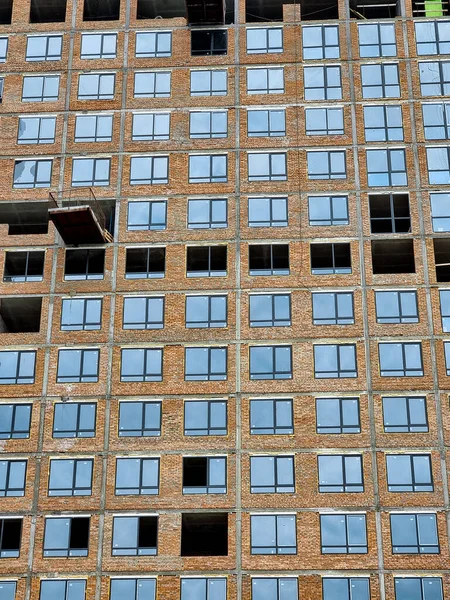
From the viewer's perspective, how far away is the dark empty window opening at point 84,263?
63156 millimetres

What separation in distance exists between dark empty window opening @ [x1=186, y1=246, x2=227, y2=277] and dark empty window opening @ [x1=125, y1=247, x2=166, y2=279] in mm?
1471

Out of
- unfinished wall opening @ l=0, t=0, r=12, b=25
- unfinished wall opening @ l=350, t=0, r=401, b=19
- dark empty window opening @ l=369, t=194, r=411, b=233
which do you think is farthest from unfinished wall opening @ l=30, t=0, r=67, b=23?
dark empty window opening @ l=369, t=194, r=411, b=233

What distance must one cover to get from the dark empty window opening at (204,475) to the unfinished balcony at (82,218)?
1369cm

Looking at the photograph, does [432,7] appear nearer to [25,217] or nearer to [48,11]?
[48,11]

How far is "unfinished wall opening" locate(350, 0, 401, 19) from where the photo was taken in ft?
232

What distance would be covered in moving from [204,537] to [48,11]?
3465 centimetres

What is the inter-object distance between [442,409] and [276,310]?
10.2m

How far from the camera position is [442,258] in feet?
211

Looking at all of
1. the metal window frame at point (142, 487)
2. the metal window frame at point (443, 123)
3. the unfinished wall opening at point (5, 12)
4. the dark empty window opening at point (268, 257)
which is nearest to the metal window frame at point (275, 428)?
the metal window frame at point (142, 487)

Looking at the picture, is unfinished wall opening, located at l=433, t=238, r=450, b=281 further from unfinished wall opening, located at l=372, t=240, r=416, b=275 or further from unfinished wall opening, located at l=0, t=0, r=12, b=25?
unfinished wall opening, located at l=0, t=0, r=12, b=25

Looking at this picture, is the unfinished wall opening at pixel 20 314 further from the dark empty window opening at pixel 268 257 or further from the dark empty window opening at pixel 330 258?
the dark empty window opening at pixel 330 258

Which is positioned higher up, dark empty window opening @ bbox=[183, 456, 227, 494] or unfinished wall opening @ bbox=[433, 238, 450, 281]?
unfinished wall opening @ bbox=[433, 238, 450, 281]

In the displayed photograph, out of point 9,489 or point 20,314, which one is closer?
point 9,489

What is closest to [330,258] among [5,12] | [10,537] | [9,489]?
[9,489]
